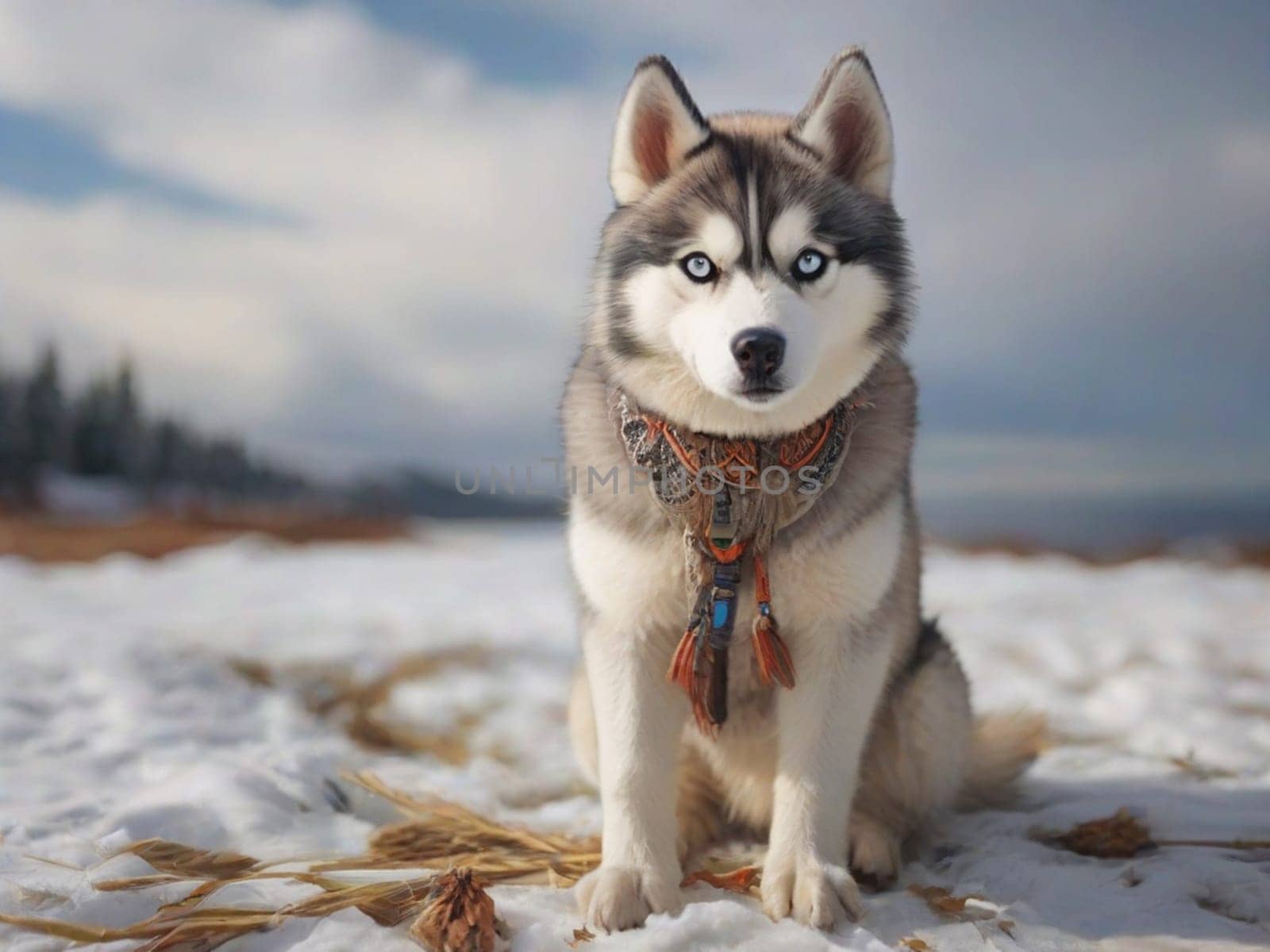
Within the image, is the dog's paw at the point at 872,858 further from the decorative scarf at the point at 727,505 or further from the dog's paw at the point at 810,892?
the decorative scarf at the point at 727,505

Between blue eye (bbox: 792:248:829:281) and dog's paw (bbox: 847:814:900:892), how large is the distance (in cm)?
121

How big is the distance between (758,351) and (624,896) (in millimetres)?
1062

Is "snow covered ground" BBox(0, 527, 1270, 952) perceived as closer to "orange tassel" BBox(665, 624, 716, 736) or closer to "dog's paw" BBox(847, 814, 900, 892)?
"dog's paw" BBox(847, 814, 900, 892)

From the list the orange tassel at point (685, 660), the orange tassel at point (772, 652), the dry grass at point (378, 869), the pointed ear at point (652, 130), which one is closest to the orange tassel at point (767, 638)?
the orange tassel at point (772, 652)

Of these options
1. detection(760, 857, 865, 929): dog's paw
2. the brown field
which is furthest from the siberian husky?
the brown field

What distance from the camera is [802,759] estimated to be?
196cm

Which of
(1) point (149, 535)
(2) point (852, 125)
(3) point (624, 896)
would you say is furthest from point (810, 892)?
(1) point (149, 535)

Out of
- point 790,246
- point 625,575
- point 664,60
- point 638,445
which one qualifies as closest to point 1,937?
point 625,575

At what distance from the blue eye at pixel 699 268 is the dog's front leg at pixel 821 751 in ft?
2.41

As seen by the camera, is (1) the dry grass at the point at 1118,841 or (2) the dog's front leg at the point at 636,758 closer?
(2) the dog's front leg at the point at 636,758

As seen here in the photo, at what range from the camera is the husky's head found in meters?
1.77

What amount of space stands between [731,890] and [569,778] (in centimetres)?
116

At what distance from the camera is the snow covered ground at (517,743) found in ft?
6.13

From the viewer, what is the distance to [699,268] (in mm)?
1850
